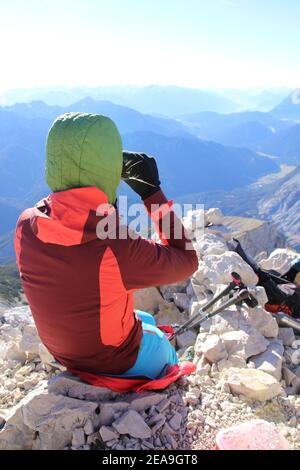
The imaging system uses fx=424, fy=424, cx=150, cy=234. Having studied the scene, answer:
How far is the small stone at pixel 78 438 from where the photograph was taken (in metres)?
3.66

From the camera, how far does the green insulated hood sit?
3055 mm

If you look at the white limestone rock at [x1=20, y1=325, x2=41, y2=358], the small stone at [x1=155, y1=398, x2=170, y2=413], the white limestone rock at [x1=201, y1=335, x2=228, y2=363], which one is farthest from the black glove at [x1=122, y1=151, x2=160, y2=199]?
the white limestone rock at [x1=20, y1=325, x2=41, y2=358]

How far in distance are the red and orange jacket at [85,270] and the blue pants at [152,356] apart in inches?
11.5

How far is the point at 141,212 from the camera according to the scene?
176 inches

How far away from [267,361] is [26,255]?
3.77m

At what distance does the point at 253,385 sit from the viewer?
15.6 feet

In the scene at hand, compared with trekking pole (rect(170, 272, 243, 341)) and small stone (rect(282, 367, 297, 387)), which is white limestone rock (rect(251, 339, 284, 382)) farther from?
trekking pole (rect(170, 272, 243, 341))

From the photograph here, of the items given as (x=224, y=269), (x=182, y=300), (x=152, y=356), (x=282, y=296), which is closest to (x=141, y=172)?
(x=152, y=356)

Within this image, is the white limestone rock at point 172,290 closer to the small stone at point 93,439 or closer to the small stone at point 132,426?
the small stone at point 132,426

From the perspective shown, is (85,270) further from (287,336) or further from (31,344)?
(287,336)

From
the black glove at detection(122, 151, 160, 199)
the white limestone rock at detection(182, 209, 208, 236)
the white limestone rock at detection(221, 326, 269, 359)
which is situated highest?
the black glove at detection(122, 151, 160, 199)
